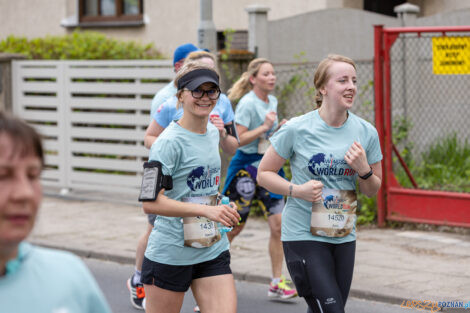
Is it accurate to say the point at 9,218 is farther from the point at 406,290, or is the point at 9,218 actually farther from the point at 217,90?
the point at 406,290

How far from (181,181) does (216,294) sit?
610mm

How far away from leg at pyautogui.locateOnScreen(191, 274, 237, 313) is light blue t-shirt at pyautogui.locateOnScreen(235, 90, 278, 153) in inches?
111

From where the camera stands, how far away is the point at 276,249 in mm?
6828

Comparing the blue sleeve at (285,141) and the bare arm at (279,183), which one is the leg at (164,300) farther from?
the blue sleeve at (285,141)

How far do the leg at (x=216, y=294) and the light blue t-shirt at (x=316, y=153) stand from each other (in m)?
0.49

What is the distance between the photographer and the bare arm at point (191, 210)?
157 inches

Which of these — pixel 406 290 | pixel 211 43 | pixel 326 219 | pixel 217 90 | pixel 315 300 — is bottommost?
pixel 406 290

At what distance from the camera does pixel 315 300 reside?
4.31 m

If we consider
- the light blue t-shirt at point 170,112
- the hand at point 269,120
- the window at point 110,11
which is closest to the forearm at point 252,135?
the hand at point 269,120

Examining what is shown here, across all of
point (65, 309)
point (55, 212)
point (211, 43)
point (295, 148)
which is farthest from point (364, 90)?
point (65, 309)

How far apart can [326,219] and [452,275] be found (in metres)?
3.13

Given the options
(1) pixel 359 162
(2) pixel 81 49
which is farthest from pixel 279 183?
(2) pixel 81 49

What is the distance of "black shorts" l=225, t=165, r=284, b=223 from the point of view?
693 cm

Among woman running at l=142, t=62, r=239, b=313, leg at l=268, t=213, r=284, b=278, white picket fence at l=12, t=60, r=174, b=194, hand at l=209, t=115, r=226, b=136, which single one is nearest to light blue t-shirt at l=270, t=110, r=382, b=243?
woman running at l=142, t=62, r=239, b=313
